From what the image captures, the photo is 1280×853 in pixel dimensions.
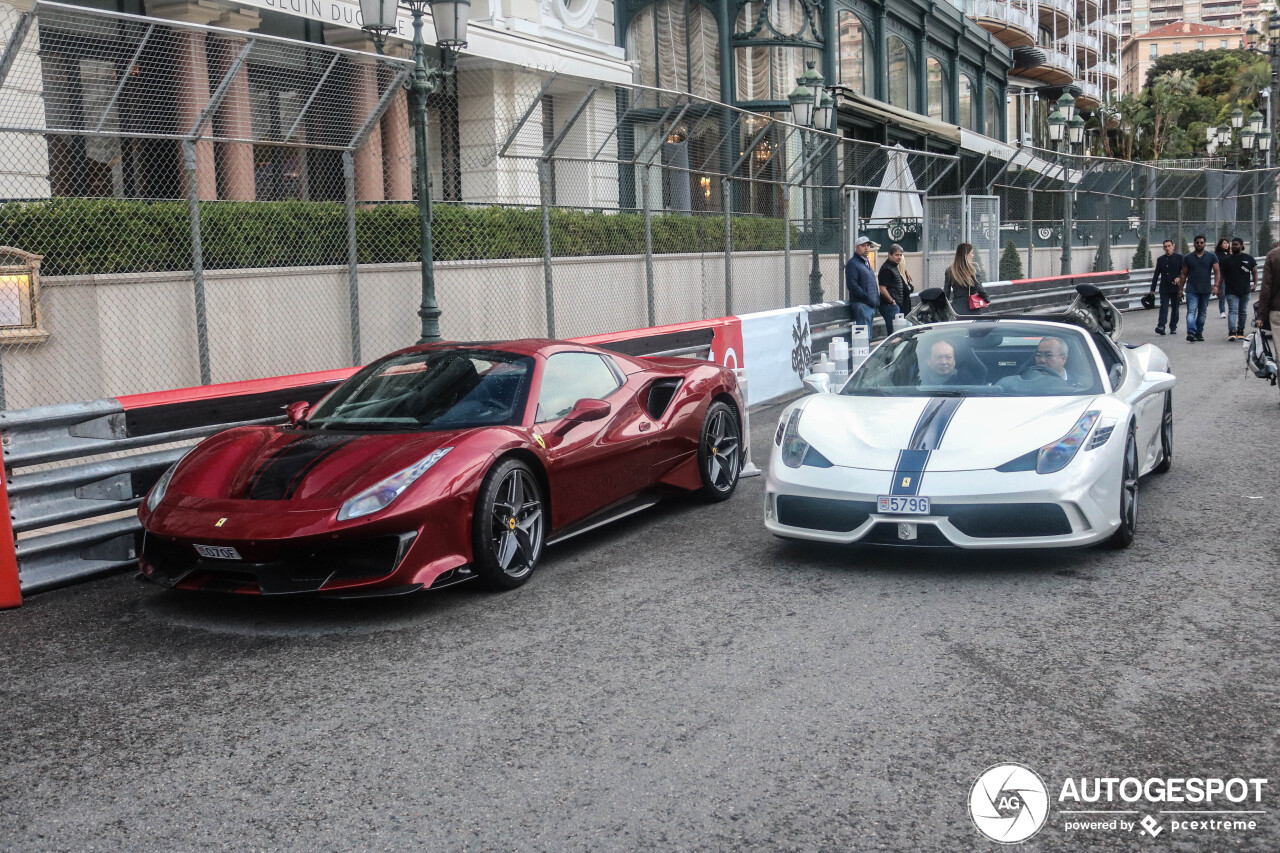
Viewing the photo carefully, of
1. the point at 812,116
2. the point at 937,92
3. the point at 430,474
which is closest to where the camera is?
the point at 430,474

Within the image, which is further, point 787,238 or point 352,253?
point 787,238

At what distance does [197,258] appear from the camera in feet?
33.1

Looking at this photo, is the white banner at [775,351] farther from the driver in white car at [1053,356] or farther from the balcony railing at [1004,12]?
the balcony railing at [1004,12]

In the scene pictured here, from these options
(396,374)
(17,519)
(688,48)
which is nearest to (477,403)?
(396,374)

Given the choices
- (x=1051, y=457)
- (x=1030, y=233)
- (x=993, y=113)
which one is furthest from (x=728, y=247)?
(x=993, y=113)

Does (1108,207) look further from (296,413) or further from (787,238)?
(296,413)

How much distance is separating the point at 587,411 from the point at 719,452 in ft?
6.12

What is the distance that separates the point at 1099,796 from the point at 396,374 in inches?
185

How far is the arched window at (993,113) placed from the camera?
167ft

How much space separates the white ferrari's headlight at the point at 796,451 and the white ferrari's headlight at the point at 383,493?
1929 mm

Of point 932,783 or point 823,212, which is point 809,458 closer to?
point 932,783

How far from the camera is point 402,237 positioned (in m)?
13.2

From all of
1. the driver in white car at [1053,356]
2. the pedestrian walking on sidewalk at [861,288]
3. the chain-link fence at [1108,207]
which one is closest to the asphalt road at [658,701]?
the driver in white car at [1053,356]

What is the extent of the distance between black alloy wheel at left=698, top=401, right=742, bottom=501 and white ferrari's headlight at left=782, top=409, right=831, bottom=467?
129 centimetres
